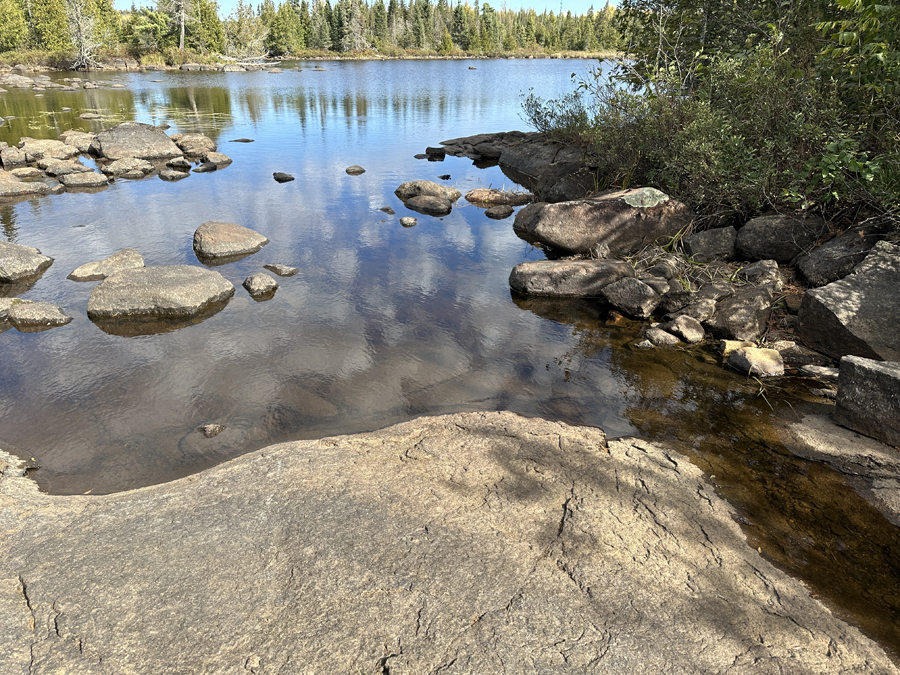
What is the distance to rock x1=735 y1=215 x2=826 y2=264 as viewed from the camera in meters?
7.77

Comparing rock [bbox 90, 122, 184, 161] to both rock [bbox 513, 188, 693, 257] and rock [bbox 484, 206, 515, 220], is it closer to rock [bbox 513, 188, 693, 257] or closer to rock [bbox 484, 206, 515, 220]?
rock [bbox 484, 206, 515, 220]

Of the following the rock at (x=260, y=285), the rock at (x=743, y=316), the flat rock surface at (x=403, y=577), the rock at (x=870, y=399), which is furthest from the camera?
the rock at (x=260, y=285)

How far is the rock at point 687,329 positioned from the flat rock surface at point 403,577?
307 centimetres

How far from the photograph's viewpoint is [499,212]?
12383 mm

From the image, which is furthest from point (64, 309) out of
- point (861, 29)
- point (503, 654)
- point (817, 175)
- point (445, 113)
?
point (445, 113)

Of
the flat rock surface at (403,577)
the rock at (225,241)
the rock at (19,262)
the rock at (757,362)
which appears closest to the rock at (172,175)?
the rock at (225,241)

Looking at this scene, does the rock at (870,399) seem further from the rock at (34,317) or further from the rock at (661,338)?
the rock at (34,317)

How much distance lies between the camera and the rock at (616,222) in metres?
9.23

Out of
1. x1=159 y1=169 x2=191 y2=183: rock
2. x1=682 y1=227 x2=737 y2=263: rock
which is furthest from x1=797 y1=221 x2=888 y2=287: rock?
x1=159 y1=169 x2=191 y2=183: rock

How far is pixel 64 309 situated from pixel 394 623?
7.11 meters

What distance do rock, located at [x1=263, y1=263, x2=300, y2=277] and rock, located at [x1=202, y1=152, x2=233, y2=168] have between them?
9.23m

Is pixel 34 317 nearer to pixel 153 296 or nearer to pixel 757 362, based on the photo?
pixel 153 296

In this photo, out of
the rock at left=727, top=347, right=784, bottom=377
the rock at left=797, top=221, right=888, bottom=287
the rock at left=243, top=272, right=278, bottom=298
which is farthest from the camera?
the rock at left=243, top=272, right=278, bottom=298

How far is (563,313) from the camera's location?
7.75m
